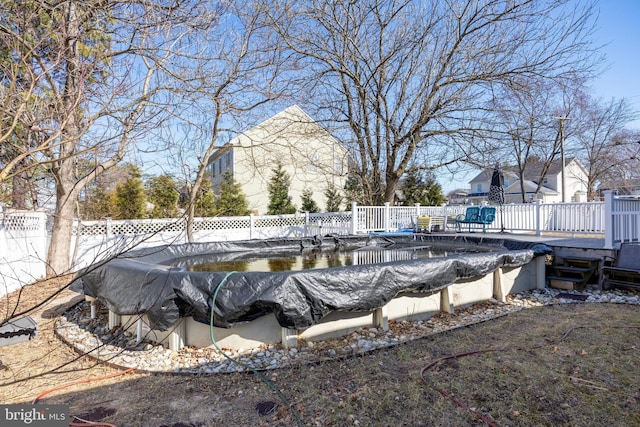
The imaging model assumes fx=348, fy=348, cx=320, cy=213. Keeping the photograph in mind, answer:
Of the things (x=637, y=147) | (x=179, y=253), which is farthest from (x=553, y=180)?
(x=179, y=253)

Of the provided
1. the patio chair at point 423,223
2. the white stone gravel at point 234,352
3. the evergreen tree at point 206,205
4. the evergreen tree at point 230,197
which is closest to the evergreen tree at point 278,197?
the evergreen tree at point 230,197

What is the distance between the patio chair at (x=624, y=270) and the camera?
5.36m

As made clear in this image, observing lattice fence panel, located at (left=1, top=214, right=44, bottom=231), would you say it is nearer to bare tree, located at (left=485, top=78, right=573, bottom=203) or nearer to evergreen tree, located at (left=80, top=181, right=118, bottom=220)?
evergreen tree, located at (left=80, top=181, right=118, bottom=220)

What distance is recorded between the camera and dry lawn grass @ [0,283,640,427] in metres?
2.20

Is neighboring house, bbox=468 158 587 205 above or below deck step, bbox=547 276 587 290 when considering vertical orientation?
above

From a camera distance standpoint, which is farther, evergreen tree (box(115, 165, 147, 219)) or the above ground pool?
evergreen tree (box(115, 165, 147, 219))

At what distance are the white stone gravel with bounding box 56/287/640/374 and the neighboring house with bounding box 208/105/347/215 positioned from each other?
650cm

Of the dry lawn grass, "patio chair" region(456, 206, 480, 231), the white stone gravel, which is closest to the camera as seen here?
the dry lawn grass

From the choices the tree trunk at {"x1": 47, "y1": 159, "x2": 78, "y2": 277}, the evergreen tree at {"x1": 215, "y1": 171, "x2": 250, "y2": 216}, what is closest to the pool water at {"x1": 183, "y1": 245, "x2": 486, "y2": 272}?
the tree trunk at {"x1": 47, "y1": 159, "x2": 78, "y2": 277}

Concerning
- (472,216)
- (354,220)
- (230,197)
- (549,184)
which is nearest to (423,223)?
(472,216)

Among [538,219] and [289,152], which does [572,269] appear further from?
[289,152]

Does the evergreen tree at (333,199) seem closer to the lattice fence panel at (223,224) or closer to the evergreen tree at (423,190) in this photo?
the evergreen tree at (423,190)

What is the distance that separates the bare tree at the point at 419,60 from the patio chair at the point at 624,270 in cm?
703

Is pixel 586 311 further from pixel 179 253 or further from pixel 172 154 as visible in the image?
pixel 172 154
